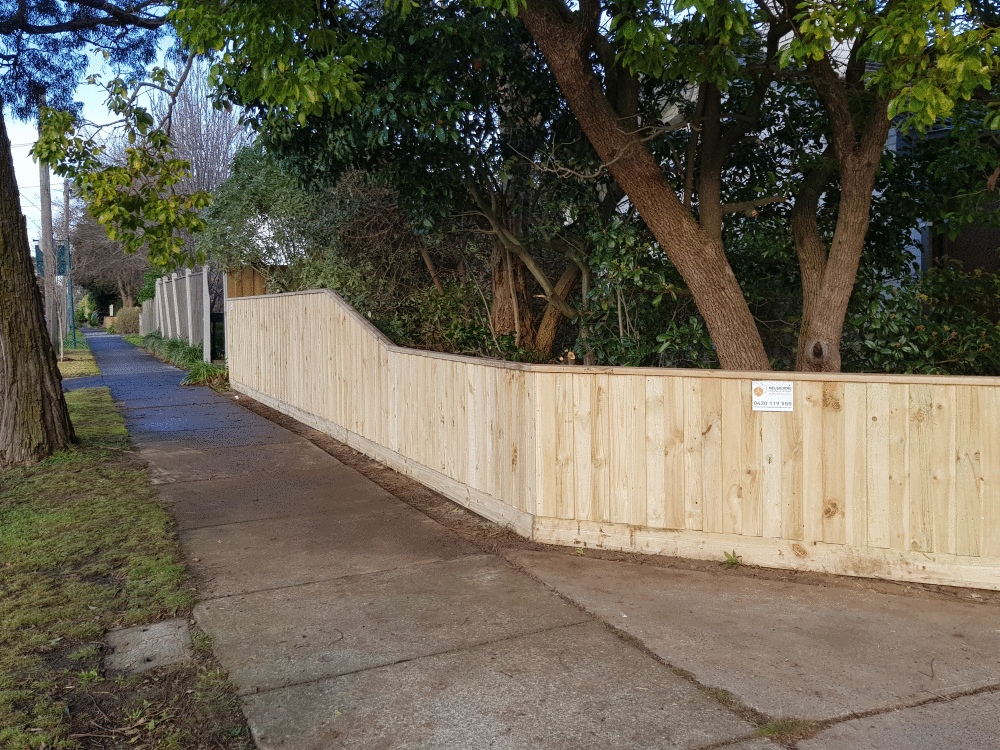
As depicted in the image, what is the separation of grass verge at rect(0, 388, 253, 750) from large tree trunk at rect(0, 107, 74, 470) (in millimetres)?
441

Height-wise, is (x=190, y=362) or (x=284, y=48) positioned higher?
(x=284, y=48)

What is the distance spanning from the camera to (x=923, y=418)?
5316 millimetres

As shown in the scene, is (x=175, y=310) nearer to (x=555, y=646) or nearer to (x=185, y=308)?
(x=185, y=308)

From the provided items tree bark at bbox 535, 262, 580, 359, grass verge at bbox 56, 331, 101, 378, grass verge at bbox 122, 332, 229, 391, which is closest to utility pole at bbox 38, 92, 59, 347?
grass verge at bbox 56, 331, 101, 378

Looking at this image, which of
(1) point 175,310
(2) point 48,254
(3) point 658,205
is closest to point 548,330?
(3) point 658,205

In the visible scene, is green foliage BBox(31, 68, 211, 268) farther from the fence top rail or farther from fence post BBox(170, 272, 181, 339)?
fence post BBox(170, 272, 181, 339)

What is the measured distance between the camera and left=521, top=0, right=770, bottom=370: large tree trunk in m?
7.11

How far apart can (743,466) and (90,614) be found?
3.84 meters

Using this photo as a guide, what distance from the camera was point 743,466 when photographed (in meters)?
5.73

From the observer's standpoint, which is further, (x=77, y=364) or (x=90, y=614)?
(x=77, y=364)

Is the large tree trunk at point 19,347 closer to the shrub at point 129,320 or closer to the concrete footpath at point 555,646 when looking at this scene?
the concrete footpath at point 555,646

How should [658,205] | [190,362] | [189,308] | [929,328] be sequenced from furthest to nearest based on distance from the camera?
[189,308] < [190,362] < [929,328] < [658,205]

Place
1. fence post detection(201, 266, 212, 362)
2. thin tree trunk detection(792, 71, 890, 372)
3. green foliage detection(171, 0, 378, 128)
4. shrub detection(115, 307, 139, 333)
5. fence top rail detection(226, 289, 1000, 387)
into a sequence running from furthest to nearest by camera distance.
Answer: shrub detection(115, 307, 139, 333) < fence post detection(201, 266, 212, 362) < green foliage detection(171, 0, 378, 128) < thin tree trunk detection(792, 71, 890, 372) < fence top rail detection(226, 289, 1000, 387)

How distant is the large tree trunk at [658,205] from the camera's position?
711 centimetres
